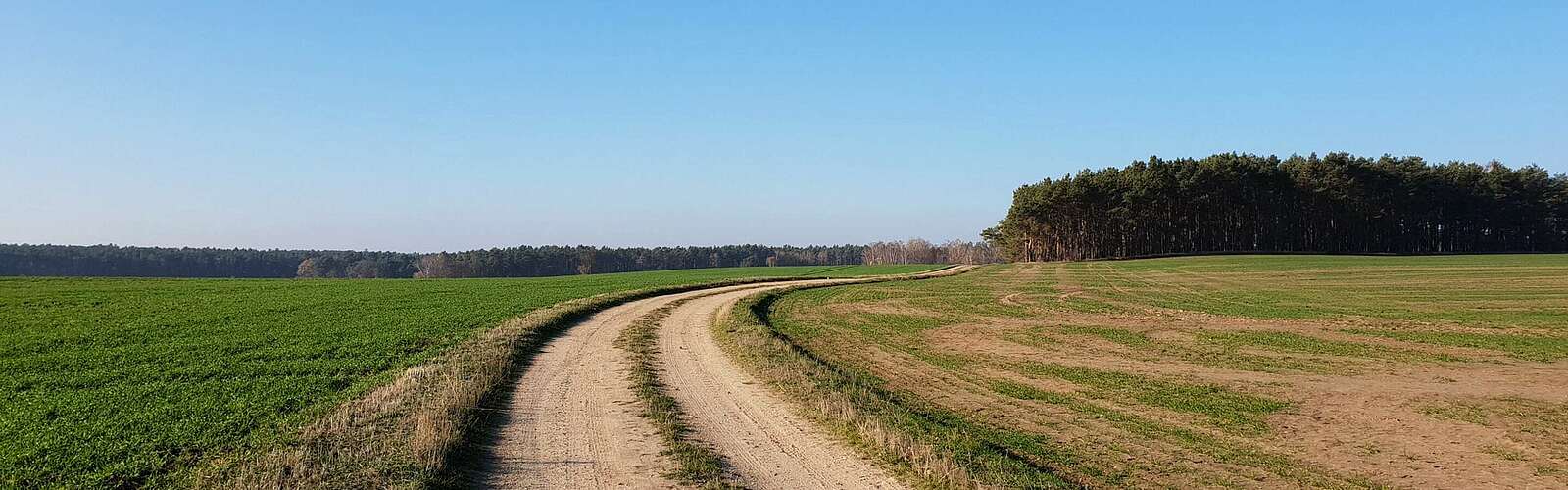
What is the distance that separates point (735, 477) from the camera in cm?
1013

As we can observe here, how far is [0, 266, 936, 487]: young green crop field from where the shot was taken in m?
10.9

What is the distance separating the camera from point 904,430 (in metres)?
12.0

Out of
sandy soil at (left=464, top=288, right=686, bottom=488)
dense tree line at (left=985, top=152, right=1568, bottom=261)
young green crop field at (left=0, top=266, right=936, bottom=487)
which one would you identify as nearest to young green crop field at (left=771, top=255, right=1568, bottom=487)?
sandy soil at (left=464, top=288, right=686, bottom=488)

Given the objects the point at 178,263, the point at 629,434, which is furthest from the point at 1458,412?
the point at 178,263

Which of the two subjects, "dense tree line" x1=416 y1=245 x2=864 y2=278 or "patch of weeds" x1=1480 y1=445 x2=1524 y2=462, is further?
"dense tree line" x1=416 y1=245 x2=864 y2=278

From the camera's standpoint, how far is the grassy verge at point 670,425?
33.3ft

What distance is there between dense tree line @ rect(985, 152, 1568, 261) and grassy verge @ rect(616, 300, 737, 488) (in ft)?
292

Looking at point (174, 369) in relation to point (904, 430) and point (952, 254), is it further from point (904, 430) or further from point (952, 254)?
point (952, 254)

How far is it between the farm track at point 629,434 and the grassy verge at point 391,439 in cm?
58

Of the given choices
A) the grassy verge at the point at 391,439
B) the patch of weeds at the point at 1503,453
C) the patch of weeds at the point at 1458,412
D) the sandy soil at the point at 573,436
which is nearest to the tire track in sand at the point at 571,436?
the sandy soil at the point at 573,436

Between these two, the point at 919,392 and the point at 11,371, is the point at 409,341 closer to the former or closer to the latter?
the point at 11,371

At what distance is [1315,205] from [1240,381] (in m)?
98.2

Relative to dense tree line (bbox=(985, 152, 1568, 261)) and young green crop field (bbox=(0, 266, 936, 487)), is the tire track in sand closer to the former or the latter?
young green crop field (bbox=(0, 266, 936, 487))

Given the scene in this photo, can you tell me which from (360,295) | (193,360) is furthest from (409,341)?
(360,295)
